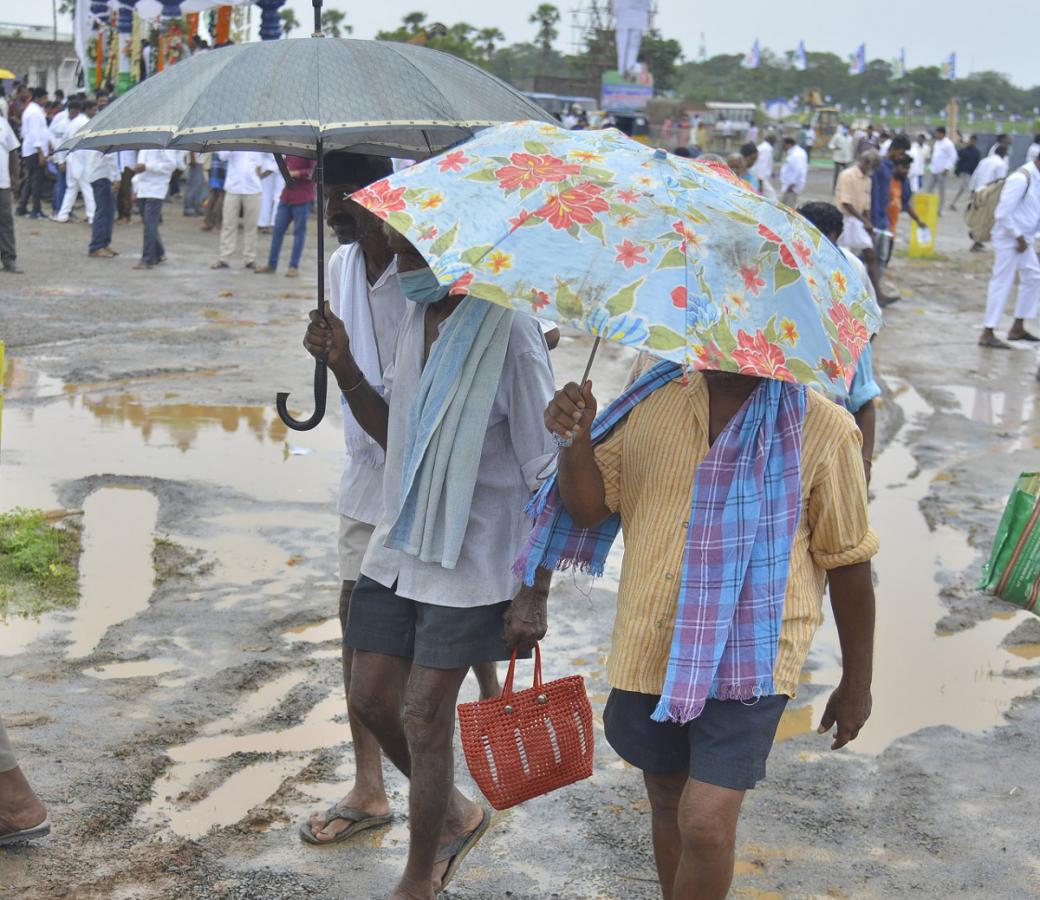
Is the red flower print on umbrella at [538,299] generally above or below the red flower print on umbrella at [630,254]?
below

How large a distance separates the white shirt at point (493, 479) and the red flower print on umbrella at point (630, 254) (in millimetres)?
762

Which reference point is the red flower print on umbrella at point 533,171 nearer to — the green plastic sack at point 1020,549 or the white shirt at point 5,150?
the green plastic sack at point 1020,549

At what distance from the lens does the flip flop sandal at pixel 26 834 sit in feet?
11.8

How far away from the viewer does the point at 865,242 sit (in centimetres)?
1291

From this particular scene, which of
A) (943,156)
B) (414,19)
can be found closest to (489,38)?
(414,19)

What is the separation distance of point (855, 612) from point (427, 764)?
1114mm

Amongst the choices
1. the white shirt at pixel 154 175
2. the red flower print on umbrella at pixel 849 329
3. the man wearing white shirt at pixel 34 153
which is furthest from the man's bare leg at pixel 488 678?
the man wearing white shirt at pixel 34 153

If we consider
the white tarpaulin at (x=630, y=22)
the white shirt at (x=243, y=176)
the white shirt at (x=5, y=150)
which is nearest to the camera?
the white shirt at (x=5, y=150)

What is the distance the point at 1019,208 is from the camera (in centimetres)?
1260

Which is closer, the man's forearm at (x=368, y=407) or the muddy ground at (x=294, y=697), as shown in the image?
the man's forearm at (x=368, y=407)

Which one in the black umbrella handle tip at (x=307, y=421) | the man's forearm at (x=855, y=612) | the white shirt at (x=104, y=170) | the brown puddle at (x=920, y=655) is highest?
the white shirt at (x=104, y=170)

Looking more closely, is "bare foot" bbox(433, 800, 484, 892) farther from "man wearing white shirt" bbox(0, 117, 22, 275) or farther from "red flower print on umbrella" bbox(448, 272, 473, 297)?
"man wearing white shirt" bbox(0, 117, 22, 275)

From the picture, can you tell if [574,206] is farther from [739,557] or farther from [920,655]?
[920,655]

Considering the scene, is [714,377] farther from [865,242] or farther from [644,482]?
[865,242]
